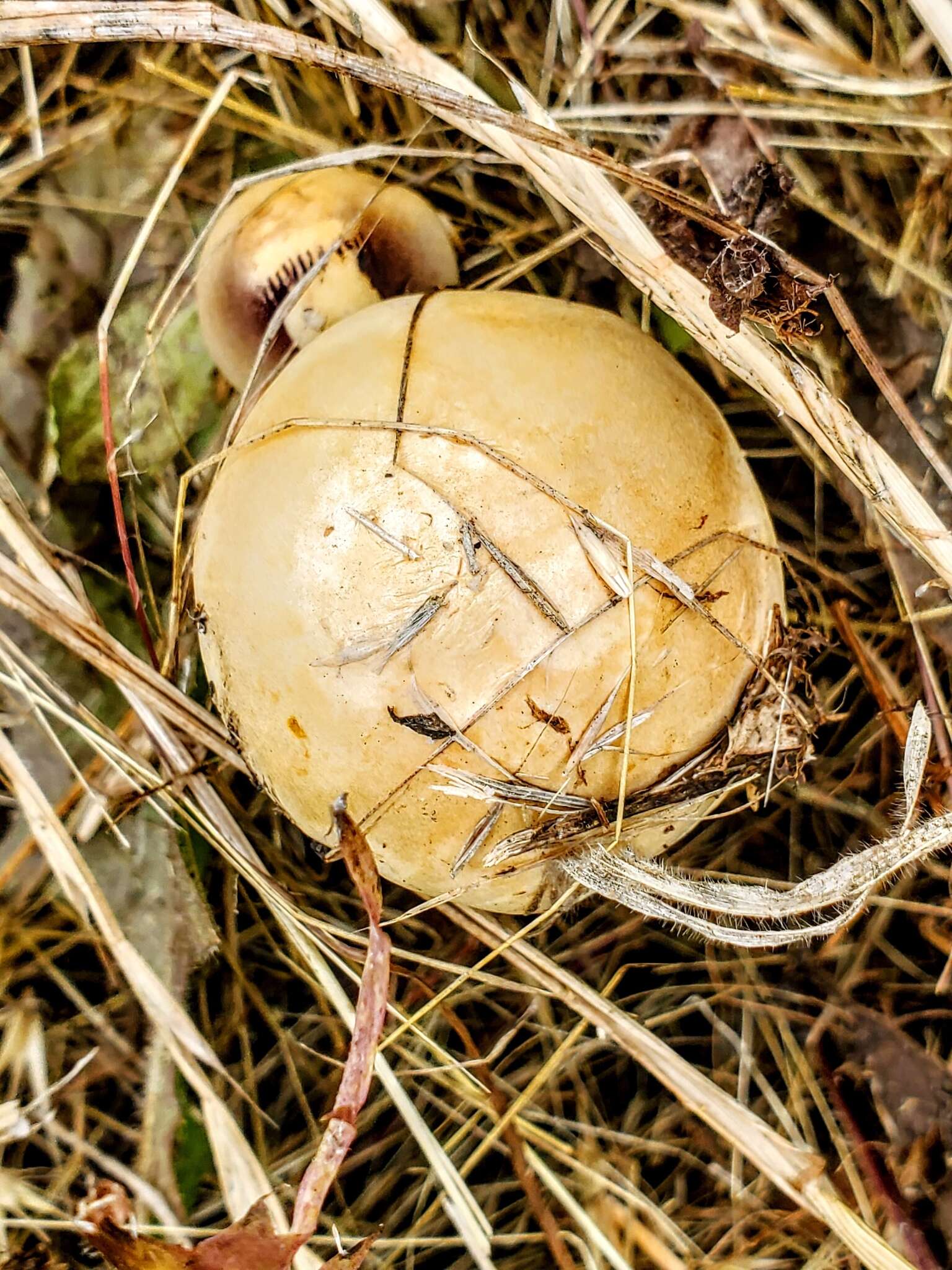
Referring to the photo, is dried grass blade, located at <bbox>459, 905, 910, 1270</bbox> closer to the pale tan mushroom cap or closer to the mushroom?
the pale tan mushroom cap

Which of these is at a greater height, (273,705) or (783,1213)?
(273,705)

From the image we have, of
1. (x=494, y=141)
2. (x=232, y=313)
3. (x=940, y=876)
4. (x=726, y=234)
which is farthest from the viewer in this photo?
(x=940, y=876)

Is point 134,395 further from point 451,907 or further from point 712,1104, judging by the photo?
point 712,1104

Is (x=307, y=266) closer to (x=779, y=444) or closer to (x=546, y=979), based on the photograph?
(x=779, y=444)

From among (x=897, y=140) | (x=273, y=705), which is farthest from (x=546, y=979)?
(x=897, y=140)

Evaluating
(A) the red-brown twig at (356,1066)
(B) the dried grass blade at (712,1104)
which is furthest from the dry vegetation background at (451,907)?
(A) the red-brown twig at (356,1066)

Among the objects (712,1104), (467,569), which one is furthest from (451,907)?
(467,569)

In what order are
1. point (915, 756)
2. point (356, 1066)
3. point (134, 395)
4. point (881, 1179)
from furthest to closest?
point (134, 395)
point (881, 1179)
point (915, 756)
point (356, 1066)
